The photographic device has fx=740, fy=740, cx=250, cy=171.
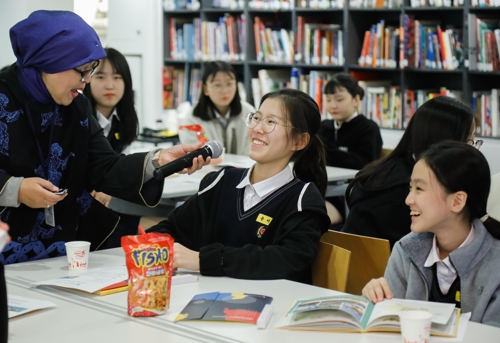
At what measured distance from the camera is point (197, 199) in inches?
104

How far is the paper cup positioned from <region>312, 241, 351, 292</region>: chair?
68cm

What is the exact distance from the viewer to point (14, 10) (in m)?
3.81

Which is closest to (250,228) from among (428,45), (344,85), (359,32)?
(344,85)

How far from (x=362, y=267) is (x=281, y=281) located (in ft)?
1.45

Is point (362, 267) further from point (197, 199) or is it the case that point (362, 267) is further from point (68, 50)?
point (68, 50)

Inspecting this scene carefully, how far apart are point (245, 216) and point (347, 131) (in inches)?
104

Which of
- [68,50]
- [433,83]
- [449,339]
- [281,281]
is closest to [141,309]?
[281,281]

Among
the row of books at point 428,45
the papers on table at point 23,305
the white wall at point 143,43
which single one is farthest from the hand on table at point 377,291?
the white wall at point 143,43

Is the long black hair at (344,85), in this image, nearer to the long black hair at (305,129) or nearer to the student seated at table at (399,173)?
the student seated at table at (399,173)

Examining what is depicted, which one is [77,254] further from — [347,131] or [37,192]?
[347,131]

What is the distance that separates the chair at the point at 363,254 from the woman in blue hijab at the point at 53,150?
0.58 meters

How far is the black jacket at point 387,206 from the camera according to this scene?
2.86 metres

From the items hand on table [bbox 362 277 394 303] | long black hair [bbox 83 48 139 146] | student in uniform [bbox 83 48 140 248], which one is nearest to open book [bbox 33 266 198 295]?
hand on table [bbox 362 277 394 303]

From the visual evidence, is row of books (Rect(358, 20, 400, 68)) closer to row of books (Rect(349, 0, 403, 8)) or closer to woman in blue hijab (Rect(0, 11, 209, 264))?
row of books (Rect(349, 0, 403, 8))
